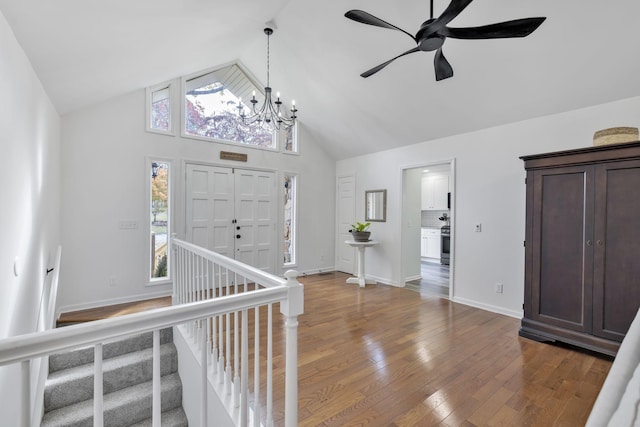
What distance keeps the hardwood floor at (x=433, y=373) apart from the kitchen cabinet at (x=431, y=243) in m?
4.05

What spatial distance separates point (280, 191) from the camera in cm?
548

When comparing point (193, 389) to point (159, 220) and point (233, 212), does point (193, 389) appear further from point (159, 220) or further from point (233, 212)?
point (233, 212)

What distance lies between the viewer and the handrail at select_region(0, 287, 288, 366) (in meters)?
0.76

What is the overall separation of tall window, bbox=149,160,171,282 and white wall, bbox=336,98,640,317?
3.98 meters

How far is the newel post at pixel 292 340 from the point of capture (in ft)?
4.44

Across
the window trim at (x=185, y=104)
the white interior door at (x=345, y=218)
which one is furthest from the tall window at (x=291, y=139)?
the white interior door at (x=345, y=218)

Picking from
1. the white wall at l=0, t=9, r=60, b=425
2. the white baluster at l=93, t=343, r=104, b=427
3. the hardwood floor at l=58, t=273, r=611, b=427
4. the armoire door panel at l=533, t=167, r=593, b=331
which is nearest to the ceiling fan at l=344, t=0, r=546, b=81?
the armoire door panel at l=533, t=167, r=593, b=331

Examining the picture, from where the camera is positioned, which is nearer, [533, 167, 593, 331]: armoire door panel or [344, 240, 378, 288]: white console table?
[533, 167, 593, 331]: armoire door panel

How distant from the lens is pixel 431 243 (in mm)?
7848

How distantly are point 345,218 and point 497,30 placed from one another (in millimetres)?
4459

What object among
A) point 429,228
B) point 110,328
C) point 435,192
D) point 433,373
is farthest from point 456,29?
point 429,228

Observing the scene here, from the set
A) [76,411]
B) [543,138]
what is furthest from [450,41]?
[76,411]

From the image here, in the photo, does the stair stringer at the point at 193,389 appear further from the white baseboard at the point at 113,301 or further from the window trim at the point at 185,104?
the window trim at the point at 185,104

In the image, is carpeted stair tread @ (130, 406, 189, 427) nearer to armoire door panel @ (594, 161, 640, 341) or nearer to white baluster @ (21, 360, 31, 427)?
white baluster @ (21, 360, 31, 427)
